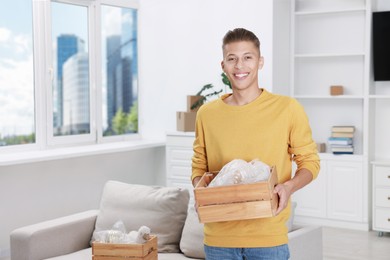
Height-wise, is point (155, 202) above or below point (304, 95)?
below

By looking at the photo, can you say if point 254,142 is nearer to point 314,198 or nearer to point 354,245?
point 354,245

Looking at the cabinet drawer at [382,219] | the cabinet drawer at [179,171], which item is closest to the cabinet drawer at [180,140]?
the cabinet drawer at [179,171]

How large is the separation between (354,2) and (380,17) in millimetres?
343

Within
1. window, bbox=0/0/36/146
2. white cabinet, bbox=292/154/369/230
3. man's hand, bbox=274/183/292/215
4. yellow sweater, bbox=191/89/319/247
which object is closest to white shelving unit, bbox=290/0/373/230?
white cabinet, bbox=292/154/369/230

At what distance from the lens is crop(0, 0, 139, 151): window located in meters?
5.50

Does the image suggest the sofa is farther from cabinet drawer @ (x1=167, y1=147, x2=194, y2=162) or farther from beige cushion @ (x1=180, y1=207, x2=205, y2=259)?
cabinet drawer @ (x1=167, y1=147, x2=194, y2=162)

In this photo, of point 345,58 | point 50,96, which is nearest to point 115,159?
point 50,96

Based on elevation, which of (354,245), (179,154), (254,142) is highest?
(254,142)

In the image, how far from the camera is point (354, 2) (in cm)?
628

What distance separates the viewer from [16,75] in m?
5.52

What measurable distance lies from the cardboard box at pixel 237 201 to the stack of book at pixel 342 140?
4469 millimetres

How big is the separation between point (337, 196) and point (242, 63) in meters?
4.58

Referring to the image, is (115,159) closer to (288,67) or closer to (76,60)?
(76,60)

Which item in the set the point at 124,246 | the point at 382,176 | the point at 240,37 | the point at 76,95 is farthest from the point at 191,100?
the point at 240,37
